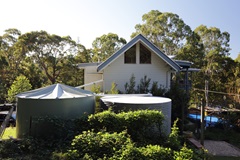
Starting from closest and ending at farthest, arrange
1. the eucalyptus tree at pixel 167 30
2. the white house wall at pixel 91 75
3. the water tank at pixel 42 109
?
the water tank at pixel 42 109, the white house wall at pixel 91 75, the eucalyptus tree at pixel 167 30

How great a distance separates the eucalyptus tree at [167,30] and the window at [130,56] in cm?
1636

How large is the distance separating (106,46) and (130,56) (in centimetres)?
1841

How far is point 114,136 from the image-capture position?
571cm

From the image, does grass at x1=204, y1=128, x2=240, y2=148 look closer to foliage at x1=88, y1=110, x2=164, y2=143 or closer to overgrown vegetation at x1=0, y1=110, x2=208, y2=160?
overgrown vegetation at x1=0, y1=110, x2=208, y2=160

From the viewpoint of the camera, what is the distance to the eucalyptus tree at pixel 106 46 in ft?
105

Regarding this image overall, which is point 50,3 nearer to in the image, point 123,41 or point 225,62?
point 123,41

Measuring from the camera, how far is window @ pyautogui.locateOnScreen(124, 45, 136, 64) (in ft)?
46.1

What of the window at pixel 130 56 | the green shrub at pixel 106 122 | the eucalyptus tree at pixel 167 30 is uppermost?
the eucalyptus tree at pixel 167 30

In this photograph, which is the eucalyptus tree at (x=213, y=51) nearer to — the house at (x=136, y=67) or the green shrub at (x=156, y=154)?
the house at (x=136, y=67)

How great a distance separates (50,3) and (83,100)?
6.71 metres

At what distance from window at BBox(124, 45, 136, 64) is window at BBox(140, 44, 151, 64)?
1.54ft

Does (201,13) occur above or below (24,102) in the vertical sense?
above

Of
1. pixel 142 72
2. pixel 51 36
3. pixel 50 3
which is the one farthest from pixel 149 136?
pixel 51 36

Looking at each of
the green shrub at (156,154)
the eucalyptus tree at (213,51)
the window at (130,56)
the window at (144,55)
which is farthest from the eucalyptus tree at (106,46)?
the green shrub at (156,154)
